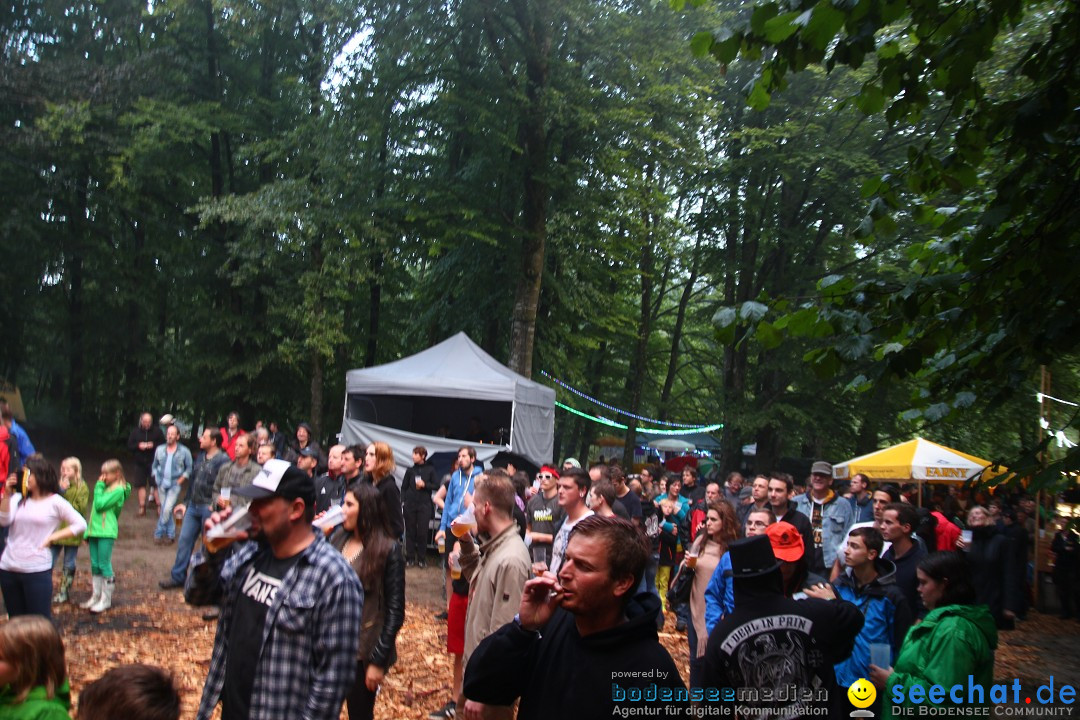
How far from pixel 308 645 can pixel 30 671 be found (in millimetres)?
996

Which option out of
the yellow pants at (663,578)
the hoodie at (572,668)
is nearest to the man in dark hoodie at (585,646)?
the hoodie at (572,668)

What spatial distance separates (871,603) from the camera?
4.48m

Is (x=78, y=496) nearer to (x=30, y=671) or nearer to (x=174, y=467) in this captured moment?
(x=174, y=467)

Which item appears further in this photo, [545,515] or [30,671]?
[545,515]

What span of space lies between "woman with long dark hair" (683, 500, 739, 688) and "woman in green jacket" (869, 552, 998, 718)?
5.94 ft

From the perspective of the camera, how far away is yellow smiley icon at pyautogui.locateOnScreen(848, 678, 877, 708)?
4.03 m

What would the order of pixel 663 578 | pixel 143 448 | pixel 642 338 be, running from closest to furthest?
pixel 663 578, pixel 143 448, pixel 642 338

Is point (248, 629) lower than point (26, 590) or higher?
higher

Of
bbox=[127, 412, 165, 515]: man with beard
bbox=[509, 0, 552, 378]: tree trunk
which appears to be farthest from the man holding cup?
bbox=[509, 0, 552, 378]: tree trunk

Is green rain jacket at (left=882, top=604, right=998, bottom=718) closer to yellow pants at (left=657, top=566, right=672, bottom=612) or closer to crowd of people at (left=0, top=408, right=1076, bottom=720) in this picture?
crowd of people at (left=0, top=408, right=1076, bottom=720)

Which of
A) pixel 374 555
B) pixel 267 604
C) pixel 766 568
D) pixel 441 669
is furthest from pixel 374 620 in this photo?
pixel 441 669

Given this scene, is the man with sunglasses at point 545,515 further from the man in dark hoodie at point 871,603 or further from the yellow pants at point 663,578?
the man in dark hoodie at point 871,603

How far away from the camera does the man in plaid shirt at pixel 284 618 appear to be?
317cm

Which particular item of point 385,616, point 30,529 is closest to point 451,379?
point 30,529
